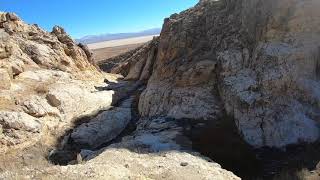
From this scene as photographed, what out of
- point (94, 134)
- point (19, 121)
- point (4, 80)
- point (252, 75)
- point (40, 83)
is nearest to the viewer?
point (19, 121)

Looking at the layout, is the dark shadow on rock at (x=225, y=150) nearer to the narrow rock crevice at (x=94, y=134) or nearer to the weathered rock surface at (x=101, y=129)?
the narrow rock crevice at (x=94, y=134)

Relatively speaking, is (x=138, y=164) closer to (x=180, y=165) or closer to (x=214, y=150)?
(x=180, y=165)

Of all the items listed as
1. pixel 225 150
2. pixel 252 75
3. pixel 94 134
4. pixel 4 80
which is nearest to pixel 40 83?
pixel 4 80

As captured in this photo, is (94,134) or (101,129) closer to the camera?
(94,134)

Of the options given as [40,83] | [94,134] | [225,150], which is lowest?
[225,150]

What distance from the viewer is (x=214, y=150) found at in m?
19.8

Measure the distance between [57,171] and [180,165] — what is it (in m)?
4.06

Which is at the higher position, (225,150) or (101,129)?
(101,129)

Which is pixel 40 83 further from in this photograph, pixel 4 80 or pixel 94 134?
pixel 94 134

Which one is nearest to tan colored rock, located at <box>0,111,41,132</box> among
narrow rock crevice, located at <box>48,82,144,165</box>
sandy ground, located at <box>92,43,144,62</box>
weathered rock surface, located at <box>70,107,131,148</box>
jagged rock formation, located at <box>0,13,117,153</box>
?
jagged rock formation, located at <box>0,13,117,153</box>

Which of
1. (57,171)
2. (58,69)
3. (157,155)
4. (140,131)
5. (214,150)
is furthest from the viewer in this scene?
(58,69)

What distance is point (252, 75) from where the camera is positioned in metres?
22.7

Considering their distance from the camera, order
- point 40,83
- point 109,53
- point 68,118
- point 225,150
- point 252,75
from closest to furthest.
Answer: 1. point 225,150
2. point 252,75
3. point 68,118
4. point 40,83
5. point 109,53

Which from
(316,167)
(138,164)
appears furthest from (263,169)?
(138,164)
